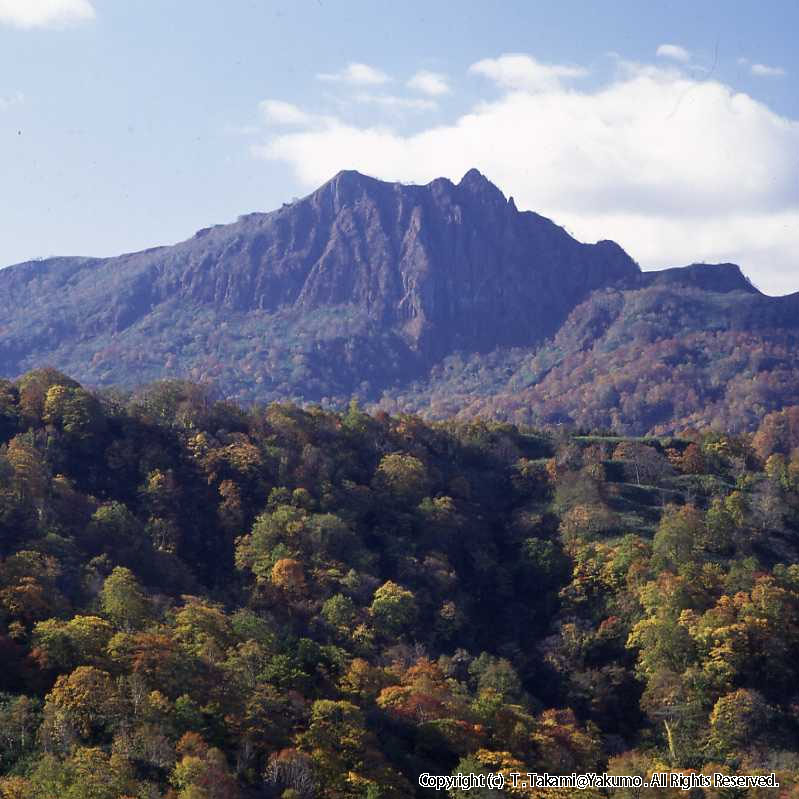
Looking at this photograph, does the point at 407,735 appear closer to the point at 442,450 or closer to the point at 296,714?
the point at 296,714

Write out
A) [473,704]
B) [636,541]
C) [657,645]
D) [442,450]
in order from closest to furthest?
[473,704] → [657,645] → [636,541] → [442,450]

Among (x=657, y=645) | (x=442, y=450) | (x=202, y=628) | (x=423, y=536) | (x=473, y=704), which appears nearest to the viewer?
(x=473, y=704)

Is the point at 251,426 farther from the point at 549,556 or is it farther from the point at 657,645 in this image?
the point at 657,645

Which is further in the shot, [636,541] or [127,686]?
[636,541]

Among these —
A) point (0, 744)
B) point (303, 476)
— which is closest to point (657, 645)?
point (303, 476)

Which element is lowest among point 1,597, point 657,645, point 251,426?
point 657,645

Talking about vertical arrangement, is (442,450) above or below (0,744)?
above

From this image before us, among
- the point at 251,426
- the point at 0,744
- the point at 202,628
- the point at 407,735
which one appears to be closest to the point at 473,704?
the point at 407,735
